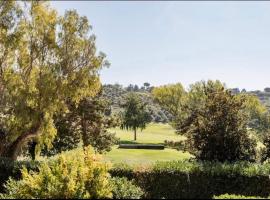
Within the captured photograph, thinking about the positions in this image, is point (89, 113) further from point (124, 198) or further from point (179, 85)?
point (179, 85)

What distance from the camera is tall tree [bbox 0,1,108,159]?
1009 inches

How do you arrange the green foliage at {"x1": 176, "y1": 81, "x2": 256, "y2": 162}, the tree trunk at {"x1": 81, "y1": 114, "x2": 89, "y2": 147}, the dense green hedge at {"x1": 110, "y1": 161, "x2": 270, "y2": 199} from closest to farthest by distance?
the dense green hedge at {"x1": 110, "y1": 161, "x2": 270, "y2": 199}
the green foliage at {"x1": 176, "y1": 81, "x2": 256, "y2": 162}
the tree trunk at {"x1": 81, "y1": 114, "x2": 89, "y2": 147}

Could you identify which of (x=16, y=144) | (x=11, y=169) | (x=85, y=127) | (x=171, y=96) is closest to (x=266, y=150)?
(x=11, y=169)

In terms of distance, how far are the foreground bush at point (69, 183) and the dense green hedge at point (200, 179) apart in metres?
4.91

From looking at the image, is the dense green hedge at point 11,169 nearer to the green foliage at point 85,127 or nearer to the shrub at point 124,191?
the shrub at point 124,191

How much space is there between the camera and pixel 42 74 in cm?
2605

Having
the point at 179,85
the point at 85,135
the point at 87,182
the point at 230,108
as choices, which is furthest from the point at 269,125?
the point at 87,182

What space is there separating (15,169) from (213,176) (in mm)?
9749

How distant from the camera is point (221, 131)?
2188cm

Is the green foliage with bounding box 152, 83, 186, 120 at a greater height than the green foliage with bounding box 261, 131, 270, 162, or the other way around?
the green foliage with bounding box 152, 83, 186, 120

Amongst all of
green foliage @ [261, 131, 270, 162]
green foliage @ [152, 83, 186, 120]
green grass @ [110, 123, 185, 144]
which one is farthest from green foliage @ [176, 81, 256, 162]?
green foliage @ [152, 83, 186, 120]

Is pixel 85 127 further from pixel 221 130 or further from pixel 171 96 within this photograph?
pixel 171 96

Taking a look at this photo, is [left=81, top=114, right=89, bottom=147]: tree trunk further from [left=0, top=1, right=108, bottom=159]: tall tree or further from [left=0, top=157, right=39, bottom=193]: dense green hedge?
[left=0, top=157, right=39, bottom=193]: dense green hedge

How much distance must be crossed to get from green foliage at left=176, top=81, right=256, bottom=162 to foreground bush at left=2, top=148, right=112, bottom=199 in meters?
9.02
